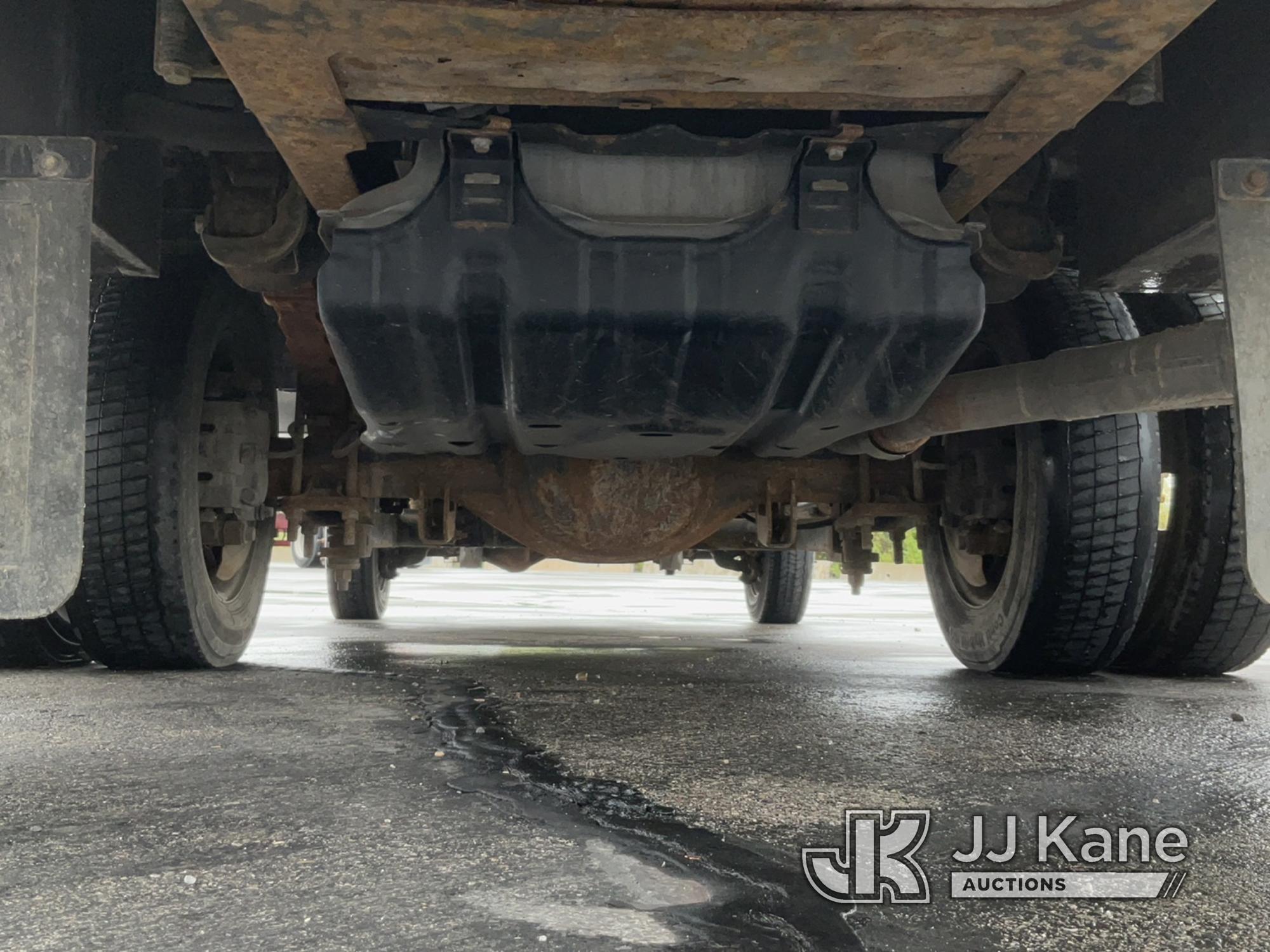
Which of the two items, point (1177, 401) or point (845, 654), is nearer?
point (1177, 401)

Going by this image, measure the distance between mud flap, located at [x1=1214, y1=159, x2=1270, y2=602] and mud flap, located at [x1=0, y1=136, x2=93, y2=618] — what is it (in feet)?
4.24

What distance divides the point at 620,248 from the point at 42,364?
700mm

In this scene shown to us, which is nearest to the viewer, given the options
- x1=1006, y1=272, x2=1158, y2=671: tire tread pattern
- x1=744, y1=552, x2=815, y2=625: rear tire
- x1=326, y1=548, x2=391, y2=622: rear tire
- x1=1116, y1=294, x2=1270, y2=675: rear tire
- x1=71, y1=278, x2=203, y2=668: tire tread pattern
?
x1=71, y1=278, x2=203, y2=668: tire tread pattern

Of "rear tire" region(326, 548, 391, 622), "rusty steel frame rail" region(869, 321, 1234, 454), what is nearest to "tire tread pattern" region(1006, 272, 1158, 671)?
"rusty steel frame rail" region(869, 321, 1234, 454)

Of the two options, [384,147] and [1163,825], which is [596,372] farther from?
[1163,825]

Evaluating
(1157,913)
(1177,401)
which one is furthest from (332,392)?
(1157,913)

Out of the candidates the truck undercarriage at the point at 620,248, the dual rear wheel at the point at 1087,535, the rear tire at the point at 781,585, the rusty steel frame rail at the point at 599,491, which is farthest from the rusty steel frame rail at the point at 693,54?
the rear tire at the point at 781,585

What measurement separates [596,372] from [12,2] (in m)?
0.89

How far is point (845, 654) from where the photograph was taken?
11.3ft

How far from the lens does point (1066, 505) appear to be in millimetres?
2252

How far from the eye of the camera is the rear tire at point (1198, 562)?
250 centimetres

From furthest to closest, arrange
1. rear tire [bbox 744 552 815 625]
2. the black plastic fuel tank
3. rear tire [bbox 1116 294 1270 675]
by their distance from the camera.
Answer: rear tire [bbox 744 552 815 625] < rear tire [bbox 1116 294 1270 675] < the black plastic fuel tank

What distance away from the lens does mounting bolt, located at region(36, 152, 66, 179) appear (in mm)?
1104

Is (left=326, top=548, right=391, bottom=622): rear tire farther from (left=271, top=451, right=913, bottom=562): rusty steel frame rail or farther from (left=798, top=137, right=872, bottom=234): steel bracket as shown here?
(left=798, top=137, right=872, bottom=234): steel bracket
